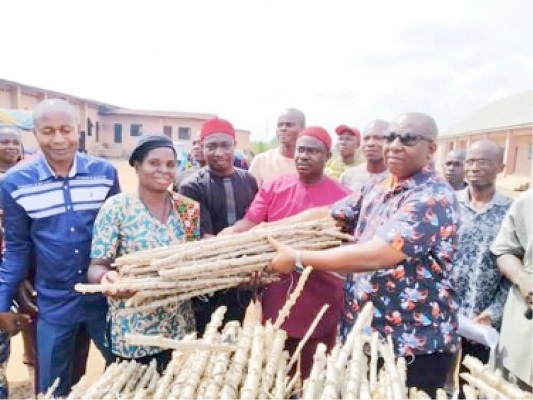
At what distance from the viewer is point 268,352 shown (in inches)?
82.7

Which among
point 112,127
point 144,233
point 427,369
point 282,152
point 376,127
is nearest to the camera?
point 427,369

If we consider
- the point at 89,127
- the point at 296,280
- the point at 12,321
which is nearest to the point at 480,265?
the point at 296,280

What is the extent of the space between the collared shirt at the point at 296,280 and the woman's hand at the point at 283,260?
61 cm

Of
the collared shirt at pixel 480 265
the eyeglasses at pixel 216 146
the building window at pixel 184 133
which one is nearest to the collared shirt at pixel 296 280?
the eyeglasses at pixel 216 146

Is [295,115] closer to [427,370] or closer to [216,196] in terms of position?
[216,196]

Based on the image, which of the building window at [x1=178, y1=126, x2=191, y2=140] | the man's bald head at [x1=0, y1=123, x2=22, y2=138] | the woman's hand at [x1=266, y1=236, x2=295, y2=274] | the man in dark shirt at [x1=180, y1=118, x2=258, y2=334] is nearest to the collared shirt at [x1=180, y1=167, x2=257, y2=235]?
the man in dark shirt at [x1=180, y1=118, x2=258, y2=334]

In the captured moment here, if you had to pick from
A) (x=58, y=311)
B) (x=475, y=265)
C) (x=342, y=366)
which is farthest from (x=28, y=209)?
(x=475, y=265)

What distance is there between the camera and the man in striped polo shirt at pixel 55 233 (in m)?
2.85

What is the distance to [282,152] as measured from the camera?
17.4 feet

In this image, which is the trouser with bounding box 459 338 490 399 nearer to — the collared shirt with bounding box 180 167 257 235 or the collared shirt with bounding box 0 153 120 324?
the collared shirt with bounding box 180 167 257 235

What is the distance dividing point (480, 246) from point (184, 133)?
30176 mm

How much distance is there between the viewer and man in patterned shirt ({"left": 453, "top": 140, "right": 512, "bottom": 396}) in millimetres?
3338

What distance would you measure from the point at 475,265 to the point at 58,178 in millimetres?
3279

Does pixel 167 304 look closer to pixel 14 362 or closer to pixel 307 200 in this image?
pixel 307 200
